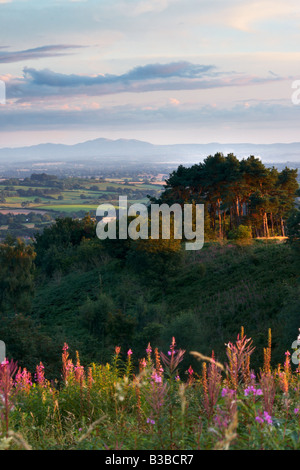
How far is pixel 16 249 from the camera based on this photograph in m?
28.8

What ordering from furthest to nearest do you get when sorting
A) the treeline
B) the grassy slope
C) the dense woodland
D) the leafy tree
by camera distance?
the treeline
the leafy tree
the grassy slope
the dense woodland

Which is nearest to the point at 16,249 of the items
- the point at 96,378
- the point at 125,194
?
the point at 96,378

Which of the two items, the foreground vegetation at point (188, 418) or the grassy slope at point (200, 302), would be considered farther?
the grassy slope at point (200, 302)

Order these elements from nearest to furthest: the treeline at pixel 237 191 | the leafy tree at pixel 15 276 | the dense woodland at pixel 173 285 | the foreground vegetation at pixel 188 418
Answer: the foreground vegetation at pixel 188 418 → the dense woodland at pixel 173 285 → the leafy tree at pixel 15 276 → the treeline at pixel 237 191

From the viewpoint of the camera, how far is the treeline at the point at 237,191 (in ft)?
153

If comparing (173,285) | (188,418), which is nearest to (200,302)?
(173,285)

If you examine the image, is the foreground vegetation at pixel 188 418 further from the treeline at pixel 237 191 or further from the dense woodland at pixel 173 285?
the treeline at pixel 237 191

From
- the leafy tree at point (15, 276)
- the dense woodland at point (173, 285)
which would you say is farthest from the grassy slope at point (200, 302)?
the leafy tree at point (15, 276)

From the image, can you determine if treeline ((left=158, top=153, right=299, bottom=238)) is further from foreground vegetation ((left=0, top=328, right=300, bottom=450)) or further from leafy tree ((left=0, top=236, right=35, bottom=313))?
foreground vegetation ((left=0, top=328, right=300, bottom=450))

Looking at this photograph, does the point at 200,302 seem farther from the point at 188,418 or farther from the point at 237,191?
the point at 188,418

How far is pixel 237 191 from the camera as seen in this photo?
48.4 meters

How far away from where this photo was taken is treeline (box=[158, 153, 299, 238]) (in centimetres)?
4672

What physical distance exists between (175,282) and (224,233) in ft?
66.8

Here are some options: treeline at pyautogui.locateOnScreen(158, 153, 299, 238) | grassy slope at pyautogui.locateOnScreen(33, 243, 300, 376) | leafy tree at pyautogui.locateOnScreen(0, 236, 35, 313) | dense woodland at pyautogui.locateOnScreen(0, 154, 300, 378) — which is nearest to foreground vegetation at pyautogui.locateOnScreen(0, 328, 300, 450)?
dense woodland at pyautogui.locateOnScreen(0, 154, 300, 378)
